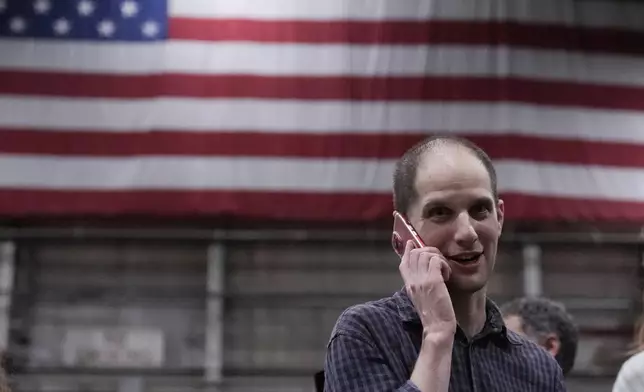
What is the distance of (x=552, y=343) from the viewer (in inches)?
112

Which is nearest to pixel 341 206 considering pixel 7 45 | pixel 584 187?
pixel 584 187

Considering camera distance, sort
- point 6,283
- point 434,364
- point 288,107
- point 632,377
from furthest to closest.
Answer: point 6,283, point 288,107, point 632,377, point 434,364

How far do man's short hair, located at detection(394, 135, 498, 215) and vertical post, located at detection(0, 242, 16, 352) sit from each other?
4430 mm

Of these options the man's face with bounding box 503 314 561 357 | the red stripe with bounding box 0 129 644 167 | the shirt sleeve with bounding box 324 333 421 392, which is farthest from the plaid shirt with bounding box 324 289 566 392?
the red stripe with bounding box 0 129 644 167

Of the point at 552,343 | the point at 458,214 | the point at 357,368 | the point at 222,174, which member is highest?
the point at 458,214

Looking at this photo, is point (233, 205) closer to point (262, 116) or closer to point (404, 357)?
point (262, 116)

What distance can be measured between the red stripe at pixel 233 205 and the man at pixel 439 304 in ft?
11.3

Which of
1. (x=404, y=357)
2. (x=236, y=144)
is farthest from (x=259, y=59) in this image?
(x=404, y=357)

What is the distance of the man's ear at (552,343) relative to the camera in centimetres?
283

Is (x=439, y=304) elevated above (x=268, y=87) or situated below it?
below

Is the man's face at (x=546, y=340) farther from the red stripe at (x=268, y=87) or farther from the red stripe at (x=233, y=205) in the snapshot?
the red stripe at (x=268, y=87)

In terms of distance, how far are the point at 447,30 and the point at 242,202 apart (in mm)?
1710

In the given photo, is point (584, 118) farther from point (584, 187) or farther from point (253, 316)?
point (253, 316)

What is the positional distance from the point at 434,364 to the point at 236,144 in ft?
12.5
